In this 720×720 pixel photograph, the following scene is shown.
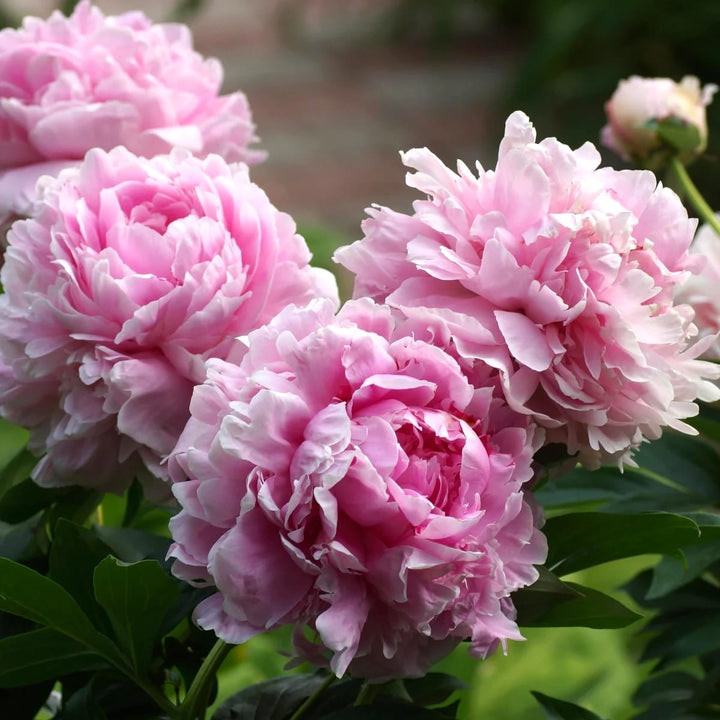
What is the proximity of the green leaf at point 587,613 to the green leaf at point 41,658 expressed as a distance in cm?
15

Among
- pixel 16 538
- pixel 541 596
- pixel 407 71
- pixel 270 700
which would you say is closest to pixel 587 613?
pixel 541 596

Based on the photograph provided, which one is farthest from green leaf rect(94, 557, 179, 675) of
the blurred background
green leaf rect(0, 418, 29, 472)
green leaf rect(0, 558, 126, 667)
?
the blurred background

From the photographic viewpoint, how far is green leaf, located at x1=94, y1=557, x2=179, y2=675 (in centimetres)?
39

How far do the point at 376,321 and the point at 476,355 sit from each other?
0.03 m

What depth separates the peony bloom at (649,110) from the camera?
1.97 ft

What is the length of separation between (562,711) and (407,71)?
3777 millimetres

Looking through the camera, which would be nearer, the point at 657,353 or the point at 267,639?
the point at 657,353

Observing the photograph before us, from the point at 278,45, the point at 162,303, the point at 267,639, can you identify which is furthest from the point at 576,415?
the point at 278,45

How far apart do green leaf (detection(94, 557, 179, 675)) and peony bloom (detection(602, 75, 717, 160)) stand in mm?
341

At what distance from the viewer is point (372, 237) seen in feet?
1.25

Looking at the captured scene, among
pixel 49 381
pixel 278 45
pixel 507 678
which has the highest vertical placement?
pixel 49 381

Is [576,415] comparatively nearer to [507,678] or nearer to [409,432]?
[409,432]

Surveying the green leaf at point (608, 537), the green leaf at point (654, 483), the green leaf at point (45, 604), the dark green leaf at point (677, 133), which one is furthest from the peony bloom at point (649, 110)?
the green leaf at point (45, 604)

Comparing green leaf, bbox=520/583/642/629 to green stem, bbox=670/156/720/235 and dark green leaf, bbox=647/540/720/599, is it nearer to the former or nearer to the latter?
dark green leaf, bbox=647/540/720/599
